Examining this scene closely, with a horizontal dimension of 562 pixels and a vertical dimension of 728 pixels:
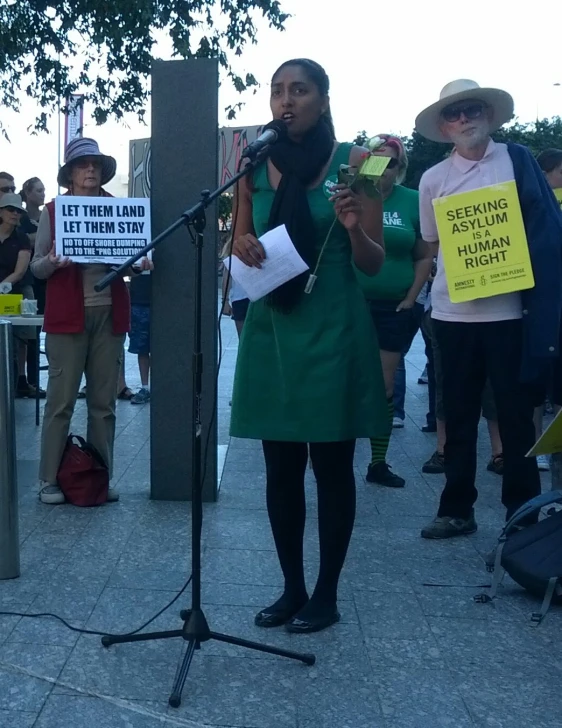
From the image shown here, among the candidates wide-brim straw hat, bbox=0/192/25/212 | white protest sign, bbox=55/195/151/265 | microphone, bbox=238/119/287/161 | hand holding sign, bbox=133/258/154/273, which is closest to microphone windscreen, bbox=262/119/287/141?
microphone, bbox=238/119/287/161

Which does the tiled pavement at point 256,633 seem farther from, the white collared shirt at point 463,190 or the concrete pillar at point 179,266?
the white collared shirt at point 463,190

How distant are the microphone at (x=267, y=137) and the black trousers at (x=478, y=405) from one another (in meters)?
1.69

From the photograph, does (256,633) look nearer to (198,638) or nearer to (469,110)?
(198,638)

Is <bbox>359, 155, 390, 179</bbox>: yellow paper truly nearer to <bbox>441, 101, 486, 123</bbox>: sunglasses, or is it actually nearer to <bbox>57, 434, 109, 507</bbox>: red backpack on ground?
<bbox>441, 101, 486, 123</bbox>: sunglasses

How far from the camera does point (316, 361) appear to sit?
3602 millimetres

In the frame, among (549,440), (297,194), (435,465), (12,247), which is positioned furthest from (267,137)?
(12,247)

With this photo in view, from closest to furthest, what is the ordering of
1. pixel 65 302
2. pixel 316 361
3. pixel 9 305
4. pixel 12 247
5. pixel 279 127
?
1. pixel 279 127
2. pixel 316 361
3. pixel 65 302
4. pixel 9 305
5. pixel 12 247

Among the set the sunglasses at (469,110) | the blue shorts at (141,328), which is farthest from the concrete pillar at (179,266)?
the blue shorts at (141,328)

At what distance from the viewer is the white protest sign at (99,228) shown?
213 inches

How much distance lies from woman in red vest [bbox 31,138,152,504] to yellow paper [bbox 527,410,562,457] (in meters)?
2.43

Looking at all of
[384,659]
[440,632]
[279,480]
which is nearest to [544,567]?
[440,632]

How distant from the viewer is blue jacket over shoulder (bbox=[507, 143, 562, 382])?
4.43m

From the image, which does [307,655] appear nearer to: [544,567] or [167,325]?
[544,567]

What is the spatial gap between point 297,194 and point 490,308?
1.52 meters
